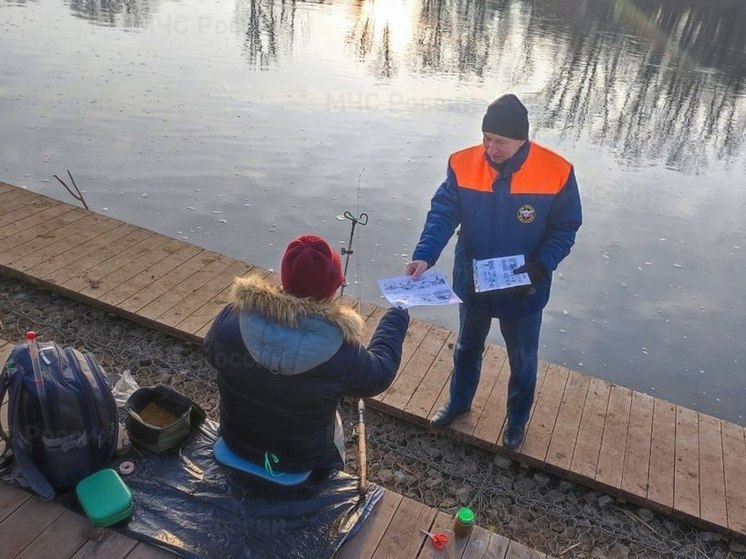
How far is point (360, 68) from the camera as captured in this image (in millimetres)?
13086

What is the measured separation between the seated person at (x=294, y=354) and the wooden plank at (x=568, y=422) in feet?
5.19

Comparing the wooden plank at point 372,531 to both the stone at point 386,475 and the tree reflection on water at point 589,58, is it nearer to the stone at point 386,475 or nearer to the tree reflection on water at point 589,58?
the stone at point 386,475

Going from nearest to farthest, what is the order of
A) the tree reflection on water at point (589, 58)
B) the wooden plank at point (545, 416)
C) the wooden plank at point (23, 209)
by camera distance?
the wooden plank at point (545, 416) → the wooden plank at point (23, 209) → the tree reflection on water at point (589, 58)

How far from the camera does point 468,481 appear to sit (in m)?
3.57

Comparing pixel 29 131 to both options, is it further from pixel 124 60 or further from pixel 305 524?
pixel 305 524

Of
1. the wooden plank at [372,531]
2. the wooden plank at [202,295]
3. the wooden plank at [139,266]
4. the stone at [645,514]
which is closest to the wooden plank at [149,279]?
the wooden plank at [139,266]

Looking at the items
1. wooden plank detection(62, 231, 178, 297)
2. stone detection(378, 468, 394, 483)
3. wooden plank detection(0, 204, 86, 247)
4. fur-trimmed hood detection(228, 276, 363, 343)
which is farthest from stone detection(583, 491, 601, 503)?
wooden plank detection(0, 204, 86, 247)

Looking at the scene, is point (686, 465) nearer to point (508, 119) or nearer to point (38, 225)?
point (508, 119)

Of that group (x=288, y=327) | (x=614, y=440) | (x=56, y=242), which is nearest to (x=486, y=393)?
(x=614, y=440)

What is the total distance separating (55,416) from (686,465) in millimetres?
3347

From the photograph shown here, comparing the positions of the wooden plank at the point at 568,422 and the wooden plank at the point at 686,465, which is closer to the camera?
the wooden plank at the point at 686,465

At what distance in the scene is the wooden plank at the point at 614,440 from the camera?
352 centimetres

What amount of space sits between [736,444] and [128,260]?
451cm

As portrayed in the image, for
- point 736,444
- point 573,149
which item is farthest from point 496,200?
point 573,149
